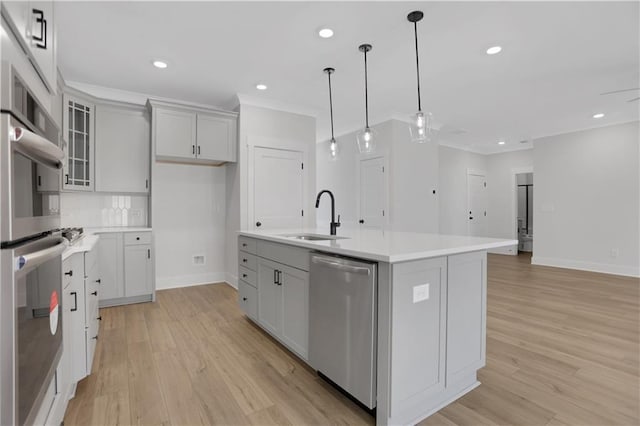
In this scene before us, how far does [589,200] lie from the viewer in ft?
18.6

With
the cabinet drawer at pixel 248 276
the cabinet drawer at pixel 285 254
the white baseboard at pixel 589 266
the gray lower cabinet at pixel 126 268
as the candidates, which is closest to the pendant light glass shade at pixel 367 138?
the cabinet drawer at pixel 285 254

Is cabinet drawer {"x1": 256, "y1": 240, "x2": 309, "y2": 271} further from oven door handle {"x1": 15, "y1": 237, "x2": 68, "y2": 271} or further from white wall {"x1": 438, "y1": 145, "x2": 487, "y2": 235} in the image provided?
white wall {"x1": 438, "y1": 145, "x2": 487, "y2": 235}

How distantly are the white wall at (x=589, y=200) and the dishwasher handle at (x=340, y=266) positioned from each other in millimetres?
6164

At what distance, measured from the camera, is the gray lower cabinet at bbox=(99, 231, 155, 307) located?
352cm

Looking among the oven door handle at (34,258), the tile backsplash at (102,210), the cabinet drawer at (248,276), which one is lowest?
the cabinet drawer at (248,276)

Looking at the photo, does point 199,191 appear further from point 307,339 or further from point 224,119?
point 307,339

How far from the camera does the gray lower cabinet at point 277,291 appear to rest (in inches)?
84.8

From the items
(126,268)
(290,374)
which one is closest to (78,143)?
(126,268)

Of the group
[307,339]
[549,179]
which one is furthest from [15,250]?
[549,179]

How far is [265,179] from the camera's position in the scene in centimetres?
435

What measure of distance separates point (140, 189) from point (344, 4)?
3229 millimetres

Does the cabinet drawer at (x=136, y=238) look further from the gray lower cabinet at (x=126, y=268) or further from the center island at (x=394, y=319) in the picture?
the center island at (x=394, y=319)

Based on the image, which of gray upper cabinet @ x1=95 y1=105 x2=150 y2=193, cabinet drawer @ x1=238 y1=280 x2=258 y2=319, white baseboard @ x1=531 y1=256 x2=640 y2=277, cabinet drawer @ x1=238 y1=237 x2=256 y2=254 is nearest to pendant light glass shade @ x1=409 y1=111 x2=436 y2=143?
cabinet drawer @ x1=238 y1=237 x2=256 y2=254

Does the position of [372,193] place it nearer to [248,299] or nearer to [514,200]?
[248,299]
